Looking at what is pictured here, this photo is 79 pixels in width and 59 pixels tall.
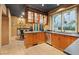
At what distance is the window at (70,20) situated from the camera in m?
2.77

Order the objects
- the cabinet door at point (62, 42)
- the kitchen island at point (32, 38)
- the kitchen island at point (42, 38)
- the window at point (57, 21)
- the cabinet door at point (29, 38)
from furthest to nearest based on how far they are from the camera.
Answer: the cabinet door at point (29, 38), the kitchen island at point (32, 38), the kitchen island at point (42, 38), the cabinet door at point (62, 42), the window at point (57, 21)

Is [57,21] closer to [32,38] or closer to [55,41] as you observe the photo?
[55,41]

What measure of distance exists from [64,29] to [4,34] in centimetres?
383

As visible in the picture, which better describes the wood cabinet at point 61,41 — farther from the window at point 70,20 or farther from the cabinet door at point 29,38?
the cabinet door at point 29,38

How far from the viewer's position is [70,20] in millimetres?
2797

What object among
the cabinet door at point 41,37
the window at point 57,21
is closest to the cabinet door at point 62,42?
the window at point 57,21

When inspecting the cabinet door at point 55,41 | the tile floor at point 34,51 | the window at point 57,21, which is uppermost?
the window at point 57,21

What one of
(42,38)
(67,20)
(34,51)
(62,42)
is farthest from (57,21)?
(42,38)

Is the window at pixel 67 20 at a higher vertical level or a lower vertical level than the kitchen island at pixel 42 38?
higher
